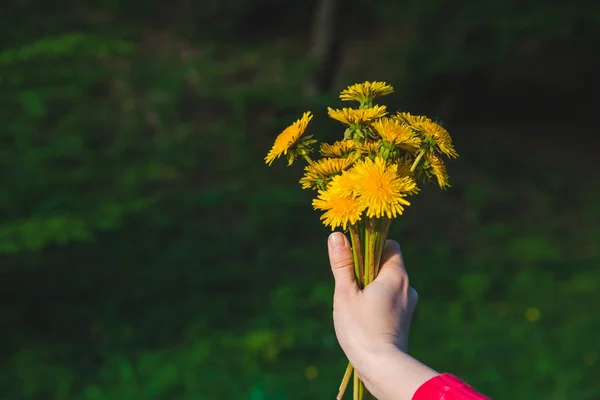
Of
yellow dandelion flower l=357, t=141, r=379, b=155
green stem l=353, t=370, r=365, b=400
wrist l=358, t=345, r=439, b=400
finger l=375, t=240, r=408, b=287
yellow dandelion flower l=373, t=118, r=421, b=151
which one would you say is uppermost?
yellow dandelion flower l=373, t=118, r=421, b=151

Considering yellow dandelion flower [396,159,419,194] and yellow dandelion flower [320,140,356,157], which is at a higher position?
yellow dandelion flower [320,140,356,157]

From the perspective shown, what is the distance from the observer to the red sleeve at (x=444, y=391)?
124cm

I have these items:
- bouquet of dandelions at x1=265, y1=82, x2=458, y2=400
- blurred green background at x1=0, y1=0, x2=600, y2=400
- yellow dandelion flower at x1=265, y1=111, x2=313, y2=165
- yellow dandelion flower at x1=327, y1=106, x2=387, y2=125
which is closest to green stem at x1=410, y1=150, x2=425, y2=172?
bouquet of dandelions at x1=265, y1=82, x2=458, y2=400

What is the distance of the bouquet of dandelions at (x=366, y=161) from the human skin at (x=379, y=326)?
4 cm

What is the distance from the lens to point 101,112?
7766 mm

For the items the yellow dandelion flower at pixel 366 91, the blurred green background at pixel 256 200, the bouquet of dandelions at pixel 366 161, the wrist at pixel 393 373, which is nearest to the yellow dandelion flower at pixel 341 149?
the bouquet of dandelions at pixel 366 161

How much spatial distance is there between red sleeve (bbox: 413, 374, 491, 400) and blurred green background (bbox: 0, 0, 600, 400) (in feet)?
8.80

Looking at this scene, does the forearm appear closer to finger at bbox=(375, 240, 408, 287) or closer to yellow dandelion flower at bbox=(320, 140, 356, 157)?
finger at bbox=(375, 240, 408, 287)

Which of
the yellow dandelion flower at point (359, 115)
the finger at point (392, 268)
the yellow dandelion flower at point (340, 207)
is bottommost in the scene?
the finger at point (392, 268)

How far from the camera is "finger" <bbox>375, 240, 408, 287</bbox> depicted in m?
1.45

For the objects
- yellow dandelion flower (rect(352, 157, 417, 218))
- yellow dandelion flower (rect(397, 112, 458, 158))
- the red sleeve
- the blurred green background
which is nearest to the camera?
the red sleeve

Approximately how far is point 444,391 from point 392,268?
0.31 meters

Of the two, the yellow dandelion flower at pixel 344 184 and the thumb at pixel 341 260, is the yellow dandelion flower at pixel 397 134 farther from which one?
the thumb at pixel 341 260

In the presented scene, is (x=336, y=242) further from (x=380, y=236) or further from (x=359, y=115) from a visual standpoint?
(x=359, y=115)
